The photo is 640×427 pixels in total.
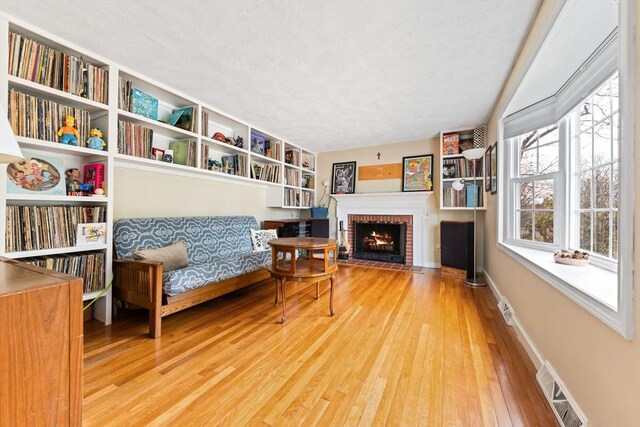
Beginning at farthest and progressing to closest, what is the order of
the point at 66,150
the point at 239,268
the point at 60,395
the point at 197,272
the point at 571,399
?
the point at 239,268 < the point at 197,272 < the point at 66,150 < the point at 571,399 < the point at 60,395

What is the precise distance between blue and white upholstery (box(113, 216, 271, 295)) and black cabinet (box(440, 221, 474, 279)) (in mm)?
2518

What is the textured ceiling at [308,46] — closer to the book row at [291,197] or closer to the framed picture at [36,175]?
the framed picture at [36,175]

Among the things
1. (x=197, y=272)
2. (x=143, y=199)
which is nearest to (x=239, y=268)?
(x=197, y=272)

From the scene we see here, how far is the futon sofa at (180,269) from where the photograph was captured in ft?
6.22

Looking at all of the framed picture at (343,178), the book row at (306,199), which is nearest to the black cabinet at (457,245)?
the framed picture at (343,178)

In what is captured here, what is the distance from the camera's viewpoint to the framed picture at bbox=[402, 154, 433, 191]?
4.11 metres

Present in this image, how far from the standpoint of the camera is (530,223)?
228cm

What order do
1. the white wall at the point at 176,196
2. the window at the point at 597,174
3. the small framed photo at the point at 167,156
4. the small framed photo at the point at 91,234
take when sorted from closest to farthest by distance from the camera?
the window at the point at 597,174 → the small framed photo at the point at 91,234 → the white wall at the point at 176,196 → the small framed photo at the point at 167,156

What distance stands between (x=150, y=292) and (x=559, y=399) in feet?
8.20

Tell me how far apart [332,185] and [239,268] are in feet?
9.42

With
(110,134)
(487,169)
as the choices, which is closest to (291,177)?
(110,134)

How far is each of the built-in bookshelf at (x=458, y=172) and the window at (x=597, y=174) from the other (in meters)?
1.86

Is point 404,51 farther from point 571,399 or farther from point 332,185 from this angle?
point 332,185

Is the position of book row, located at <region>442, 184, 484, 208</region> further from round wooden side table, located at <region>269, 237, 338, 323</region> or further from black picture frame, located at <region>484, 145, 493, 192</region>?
round wooden side table, located at <region>269, 237, 338, 323</region>
